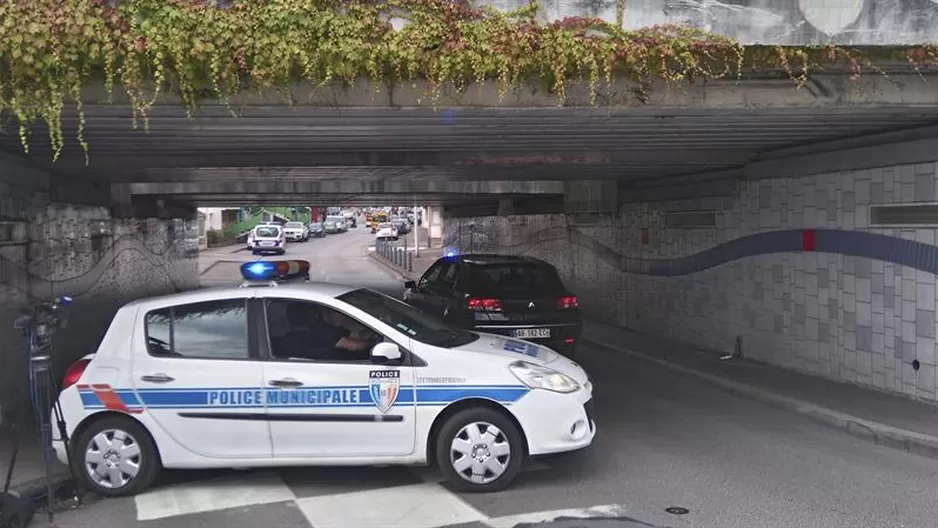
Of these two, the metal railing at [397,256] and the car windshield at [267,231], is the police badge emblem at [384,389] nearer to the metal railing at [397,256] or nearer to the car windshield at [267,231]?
the metal railing at [397,256]

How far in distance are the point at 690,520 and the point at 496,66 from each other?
12.3 feet

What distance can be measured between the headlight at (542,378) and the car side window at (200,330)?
6.63ft

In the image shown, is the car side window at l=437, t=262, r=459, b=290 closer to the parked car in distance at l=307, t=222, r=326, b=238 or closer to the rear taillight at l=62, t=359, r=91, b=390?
the rear taillight at l=62, t=359, r=91, b=390

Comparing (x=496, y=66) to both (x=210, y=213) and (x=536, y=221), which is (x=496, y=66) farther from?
(x=210, y=213)

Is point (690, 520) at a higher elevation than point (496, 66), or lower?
lower

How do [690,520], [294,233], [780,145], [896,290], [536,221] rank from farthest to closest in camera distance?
[294,233]
[536,221]
[780,145]
[896,290]
[690,520]

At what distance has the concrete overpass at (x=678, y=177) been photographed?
23.8 ft

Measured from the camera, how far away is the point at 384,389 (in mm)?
5770

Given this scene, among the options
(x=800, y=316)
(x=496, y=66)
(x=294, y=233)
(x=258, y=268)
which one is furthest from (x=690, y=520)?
(x=294, y=233)

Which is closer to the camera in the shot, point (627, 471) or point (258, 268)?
point (627, 471)

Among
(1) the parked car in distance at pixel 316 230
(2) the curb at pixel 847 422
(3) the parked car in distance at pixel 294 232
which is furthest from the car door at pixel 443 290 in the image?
(1) the parked car in distance at pixel 316 230

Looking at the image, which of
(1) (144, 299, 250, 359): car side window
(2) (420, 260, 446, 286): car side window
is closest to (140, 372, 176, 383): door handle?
(1) (144, 299, 250, 359): car side window

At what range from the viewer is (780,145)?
10.2 metres

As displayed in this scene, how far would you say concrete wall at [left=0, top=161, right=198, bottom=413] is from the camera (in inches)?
360
